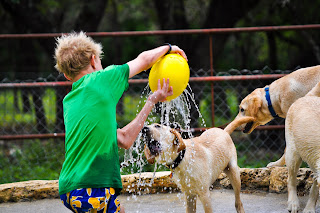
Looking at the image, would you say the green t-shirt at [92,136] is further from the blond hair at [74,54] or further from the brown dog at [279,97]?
the brown dog at [279,97]

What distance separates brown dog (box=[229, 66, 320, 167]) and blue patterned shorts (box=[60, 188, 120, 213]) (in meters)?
3.16

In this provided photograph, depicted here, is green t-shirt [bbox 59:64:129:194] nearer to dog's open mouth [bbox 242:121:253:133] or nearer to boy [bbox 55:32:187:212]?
boy [bbox 55:32:187:212]

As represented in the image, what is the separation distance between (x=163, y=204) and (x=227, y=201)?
2.33 feet

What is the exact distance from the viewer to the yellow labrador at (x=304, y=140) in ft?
12.4

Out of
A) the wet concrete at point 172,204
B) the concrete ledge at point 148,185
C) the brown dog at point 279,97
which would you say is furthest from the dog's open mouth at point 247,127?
the wet concrete at point 172,204

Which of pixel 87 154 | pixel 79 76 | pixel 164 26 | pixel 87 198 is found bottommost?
pixel 87 198

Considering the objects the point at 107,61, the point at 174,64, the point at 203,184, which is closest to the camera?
the point at 174,64

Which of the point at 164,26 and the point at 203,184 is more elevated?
the point at 164,26

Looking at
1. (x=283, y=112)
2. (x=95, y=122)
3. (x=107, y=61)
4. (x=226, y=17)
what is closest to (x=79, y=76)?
(x=95, y=122)

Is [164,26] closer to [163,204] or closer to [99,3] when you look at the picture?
[99,3]

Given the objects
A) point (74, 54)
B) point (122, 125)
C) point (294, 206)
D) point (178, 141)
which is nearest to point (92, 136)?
point (74, 54)

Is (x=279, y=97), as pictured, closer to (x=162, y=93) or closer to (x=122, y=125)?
(x=162, y=93)

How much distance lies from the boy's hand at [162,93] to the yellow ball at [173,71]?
54mm

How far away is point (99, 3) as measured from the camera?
9.36 metres
